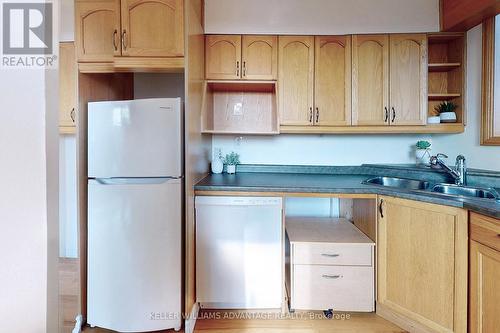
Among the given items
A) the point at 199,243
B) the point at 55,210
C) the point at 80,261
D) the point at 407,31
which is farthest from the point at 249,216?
the point at 407,31

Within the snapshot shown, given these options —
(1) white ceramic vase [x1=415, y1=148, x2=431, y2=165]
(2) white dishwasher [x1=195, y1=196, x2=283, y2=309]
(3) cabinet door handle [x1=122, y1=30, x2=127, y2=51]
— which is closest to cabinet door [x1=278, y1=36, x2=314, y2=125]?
(2) white dishwasher [x1=195, y1=196, x2=283, y2=309]

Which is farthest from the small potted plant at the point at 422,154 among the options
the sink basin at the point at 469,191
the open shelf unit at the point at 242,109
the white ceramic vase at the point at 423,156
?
the open shelf unit at the point at 242,109

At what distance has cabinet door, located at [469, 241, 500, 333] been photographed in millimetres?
1244

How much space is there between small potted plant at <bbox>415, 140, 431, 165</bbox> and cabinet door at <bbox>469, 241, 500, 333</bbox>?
3.81 feet

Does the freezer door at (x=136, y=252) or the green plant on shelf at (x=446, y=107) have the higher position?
the green plant on shelf at (x=446, y=107)

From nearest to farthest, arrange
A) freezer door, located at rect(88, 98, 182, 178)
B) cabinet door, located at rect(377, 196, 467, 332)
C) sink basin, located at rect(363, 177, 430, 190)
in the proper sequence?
cabinet door, located at rect(377, 196, 467, 332)
freezer door, located at rect(88, 98, 182, 178)
sink basin, located at rect(363, 177, 430, 190)

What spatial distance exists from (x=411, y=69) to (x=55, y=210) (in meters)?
2.55

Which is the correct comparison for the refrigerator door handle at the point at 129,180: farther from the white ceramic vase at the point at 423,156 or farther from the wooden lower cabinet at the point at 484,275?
the white ceramic vase at the point at 423,156

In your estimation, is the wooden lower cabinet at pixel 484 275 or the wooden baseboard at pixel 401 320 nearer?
the wooden lower cabinet at pixel 484 275

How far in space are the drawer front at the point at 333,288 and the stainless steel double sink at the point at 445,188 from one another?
0.72 metres

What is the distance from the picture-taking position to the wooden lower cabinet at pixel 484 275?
1.24m

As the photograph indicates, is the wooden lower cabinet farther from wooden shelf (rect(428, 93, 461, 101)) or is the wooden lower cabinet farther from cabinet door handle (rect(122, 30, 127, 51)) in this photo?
cabinet door handle (rect(122, 30, 127, 51))

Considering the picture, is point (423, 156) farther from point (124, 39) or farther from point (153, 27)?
point (124, 39)

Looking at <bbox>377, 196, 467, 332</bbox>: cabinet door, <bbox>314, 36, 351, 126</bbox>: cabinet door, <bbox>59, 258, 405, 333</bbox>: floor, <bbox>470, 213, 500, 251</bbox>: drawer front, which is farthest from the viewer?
<bbox>314, 36, 351, 126</bbox>: cabinet door
